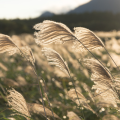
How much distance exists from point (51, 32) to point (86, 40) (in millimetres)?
397

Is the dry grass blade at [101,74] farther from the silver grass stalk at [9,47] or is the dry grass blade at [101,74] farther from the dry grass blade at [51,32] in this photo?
the silver grass stalk at [9,47]

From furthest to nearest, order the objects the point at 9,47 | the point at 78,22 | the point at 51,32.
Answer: the point at 78,22, the point at 9,47, the point at 51,32

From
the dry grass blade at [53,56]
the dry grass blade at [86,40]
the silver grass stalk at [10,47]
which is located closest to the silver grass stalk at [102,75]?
the dry grass blade at [86,40]

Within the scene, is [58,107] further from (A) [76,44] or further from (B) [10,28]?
(B) [10,28]

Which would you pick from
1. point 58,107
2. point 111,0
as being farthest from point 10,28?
point 111,0

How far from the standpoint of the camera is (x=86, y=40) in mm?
1718

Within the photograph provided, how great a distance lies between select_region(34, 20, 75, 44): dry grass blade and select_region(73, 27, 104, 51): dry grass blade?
90 millimetres

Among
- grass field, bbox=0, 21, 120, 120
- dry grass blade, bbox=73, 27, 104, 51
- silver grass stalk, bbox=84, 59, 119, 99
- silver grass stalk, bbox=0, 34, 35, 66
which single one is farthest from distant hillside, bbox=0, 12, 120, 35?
silver grass stalk, bbox=84, 59, 119, 99

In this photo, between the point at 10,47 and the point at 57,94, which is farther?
the point at 57,94

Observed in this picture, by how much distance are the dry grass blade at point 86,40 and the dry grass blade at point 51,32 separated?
0.29 ft

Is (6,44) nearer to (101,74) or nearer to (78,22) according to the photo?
(101,74)

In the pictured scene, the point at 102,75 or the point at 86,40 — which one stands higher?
the point at 86,40

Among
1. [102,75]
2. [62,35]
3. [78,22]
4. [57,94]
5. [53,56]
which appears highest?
[62,35]

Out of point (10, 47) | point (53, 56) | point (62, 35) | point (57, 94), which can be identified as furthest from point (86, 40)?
point (57, 94)
